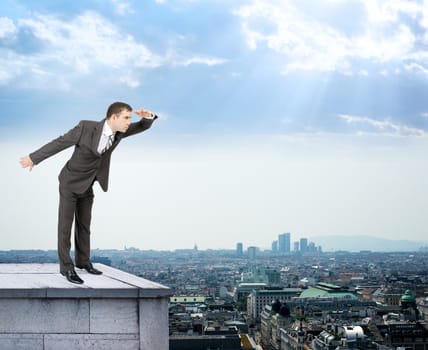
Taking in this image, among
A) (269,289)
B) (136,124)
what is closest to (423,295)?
(269,289)

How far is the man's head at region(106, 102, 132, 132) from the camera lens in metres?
6.89

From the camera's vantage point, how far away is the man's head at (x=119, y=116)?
271 inches

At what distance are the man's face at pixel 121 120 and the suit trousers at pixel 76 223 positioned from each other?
63cm

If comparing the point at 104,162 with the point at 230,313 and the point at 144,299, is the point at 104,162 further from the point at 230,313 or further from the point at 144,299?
the point at 230,313

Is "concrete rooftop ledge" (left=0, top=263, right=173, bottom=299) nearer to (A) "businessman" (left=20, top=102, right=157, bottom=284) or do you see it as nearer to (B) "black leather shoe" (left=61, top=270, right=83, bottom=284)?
(B) "black leather shoe" (left=61, top=270, right=83, bottom=284)

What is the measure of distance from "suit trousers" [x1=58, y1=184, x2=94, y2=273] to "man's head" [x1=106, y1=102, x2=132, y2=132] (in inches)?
25.1

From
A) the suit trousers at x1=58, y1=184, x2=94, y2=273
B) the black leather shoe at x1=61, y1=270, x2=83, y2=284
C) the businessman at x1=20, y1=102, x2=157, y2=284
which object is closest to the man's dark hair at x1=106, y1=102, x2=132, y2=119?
the businessman at x1=20, y1=102, x2=157, y2=284

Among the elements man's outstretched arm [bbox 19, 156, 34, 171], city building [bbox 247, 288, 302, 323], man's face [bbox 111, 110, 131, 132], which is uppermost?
man's face [bbox 111, 110, 131, 132]

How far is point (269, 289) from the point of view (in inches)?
4616

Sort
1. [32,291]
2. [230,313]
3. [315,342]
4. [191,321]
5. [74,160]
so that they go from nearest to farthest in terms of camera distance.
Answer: [32,291] → [74,160] → [315,342] → [191,321] → [230,313]

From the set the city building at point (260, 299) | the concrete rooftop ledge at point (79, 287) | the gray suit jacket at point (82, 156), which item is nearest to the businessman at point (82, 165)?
the gray suit jacket at point (82, 156)

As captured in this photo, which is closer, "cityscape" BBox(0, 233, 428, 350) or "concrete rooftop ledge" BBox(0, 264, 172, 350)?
"concrete rooftop ledge" BBox(0, 264, 172, 350)

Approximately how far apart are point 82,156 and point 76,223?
→ 64 centimetres

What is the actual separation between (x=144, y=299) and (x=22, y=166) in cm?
189
